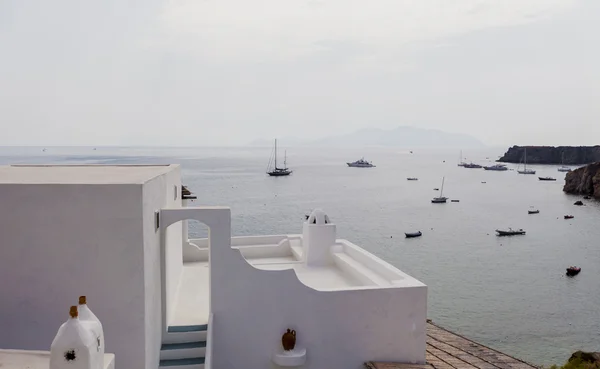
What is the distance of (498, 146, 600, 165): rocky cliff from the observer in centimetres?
14800

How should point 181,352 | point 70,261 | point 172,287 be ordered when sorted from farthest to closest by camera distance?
point 172,287 → point 181,352 → point 70,261

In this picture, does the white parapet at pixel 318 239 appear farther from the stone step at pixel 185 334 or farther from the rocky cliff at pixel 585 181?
the rocky cliff at pixel 585 181

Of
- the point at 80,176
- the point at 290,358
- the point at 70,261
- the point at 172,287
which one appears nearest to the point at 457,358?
the point at 290,358

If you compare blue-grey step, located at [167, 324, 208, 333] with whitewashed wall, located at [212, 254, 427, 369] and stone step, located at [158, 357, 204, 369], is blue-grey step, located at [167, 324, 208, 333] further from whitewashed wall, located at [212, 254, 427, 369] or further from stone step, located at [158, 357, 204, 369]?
stone step, located at [158, 357, 204, 369]

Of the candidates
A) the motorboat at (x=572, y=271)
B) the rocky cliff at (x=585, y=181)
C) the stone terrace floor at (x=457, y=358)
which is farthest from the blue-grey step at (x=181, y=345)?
the rocky cliff at (x=585, y=181)

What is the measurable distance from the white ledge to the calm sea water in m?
17.5

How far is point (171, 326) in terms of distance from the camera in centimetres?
998

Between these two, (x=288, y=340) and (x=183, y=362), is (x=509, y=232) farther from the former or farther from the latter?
(x=183, y=362)

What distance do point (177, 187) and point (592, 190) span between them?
7788 centimetres

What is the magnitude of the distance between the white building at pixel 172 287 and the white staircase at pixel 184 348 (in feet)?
0.08

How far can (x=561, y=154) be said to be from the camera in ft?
499

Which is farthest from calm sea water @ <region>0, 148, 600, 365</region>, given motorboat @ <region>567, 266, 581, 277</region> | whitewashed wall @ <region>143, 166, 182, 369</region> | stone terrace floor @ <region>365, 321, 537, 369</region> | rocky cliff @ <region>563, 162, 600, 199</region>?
whitewashed wall @ <region>143, 166, 182, 369</region>

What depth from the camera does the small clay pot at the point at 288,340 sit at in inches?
395

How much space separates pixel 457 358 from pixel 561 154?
158144mm
